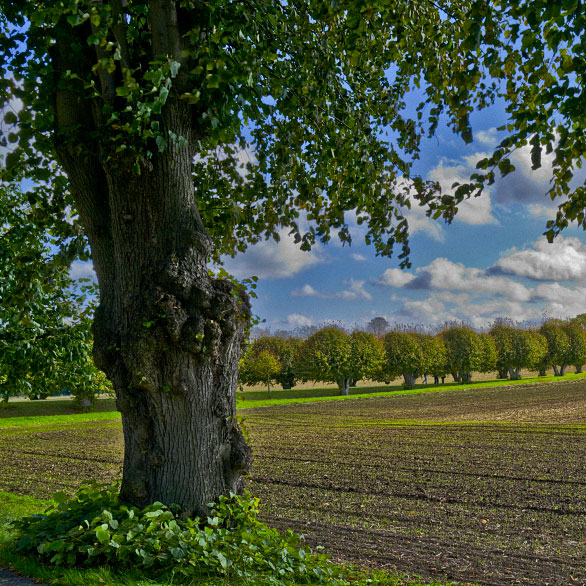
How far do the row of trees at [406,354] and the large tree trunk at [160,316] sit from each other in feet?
147

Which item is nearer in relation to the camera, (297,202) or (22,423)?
(297,202)

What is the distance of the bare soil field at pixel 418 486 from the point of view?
299 inches

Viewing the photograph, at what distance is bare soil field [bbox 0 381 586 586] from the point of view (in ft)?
24.9

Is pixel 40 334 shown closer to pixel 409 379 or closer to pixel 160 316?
pixel 160 316

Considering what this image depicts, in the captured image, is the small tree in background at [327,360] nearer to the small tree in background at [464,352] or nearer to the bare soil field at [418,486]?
the small tree in background at [464,352]

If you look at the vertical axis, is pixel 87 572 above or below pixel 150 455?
below

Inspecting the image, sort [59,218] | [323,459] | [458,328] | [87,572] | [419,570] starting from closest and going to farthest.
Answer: [87,572], [419,570], [59,218], [323,459], [458,328]

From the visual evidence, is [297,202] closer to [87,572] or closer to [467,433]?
[87,572]

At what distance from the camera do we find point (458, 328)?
8050 cm

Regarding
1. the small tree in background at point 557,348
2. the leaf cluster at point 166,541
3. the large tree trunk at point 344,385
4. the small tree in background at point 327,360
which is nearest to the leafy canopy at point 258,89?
the leaf cluster at point 166,541

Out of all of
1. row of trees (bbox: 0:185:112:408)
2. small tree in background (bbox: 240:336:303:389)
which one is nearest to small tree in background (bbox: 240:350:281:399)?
small tree in background (bbox: 240:336:303:389)

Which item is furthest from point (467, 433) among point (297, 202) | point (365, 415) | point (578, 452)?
point (297, 202)

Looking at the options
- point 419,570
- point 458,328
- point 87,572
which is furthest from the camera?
point 458,328

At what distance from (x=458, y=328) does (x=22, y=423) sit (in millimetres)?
62576
